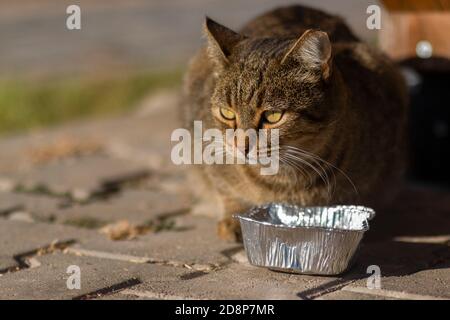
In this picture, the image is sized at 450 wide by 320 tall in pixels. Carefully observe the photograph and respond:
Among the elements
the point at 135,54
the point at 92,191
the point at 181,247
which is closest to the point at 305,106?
the point at 181,247

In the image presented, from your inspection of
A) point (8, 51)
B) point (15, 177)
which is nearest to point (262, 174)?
point (15, 177)

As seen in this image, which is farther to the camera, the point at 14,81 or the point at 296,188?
the point at 14,81

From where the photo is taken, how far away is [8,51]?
365 inches

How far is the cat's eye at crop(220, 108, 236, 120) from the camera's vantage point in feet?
11.3

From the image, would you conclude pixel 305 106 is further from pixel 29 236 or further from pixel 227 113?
pixel 29 236

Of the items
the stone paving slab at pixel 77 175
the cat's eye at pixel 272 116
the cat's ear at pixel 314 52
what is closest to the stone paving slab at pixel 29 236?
the stone paving slab at pixel 77 175

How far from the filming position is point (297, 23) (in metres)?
4.31

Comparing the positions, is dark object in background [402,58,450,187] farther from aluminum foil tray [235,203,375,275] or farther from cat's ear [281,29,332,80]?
aluminum foil tray [235,203,375,275]

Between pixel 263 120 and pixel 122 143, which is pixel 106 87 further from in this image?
pixel 263 120

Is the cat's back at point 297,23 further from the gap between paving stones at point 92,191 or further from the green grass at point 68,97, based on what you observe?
the green grass at point 68,97

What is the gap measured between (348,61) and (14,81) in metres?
4.35

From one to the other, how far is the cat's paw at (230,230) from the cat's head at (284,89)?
1.60ft

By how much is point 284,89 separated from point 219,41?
16.2 inches

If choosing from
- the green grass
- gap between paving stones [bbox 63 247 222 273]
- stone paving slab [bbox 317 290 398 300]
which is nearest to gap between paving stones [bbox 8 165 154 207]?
gap between paving stones [bbox 63 247 222 273]
